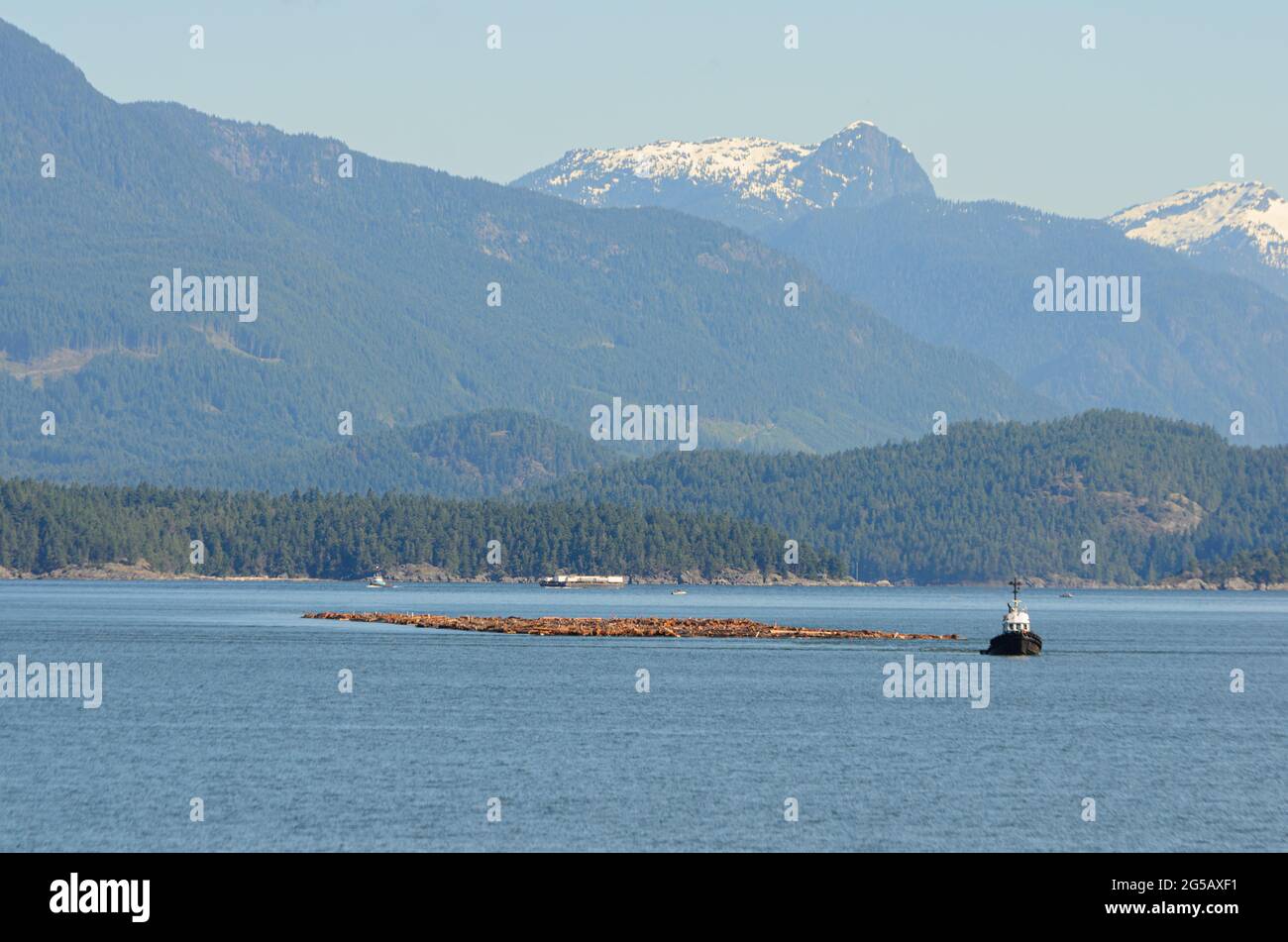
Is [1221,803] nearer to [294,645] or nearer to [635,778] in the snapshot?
[635,778]

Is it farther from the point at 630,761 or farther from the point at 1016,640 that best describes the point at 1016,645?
the point at 630,761
